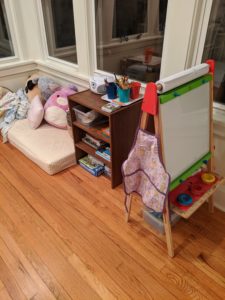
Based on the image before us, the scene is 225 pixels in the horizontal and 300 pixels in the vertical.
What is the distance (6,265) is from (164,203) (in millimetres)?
980

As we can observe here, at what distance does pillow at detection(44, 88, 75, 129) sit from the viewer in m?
2.32

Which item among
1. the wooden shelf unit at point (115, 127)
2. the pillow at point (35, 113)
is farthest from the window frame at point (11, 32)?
the wooden shelf unit at point (115, 127)

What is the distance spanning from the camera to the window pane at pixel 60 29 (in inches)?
92.9

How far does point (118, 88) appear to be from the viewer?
5.47 ft

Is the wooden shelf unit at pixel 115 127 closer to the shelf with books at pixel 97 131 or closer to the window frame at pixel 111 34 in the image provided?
the shelf with books at pixel 97 131

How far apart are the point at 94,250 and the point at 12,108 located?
1.94m

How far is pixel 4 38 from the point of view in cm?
283

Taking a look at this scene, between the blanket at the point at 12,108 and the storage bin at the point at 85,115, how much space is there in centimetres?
100

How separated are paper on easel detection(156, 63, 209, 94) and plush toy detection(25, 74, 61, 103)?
1721 mm

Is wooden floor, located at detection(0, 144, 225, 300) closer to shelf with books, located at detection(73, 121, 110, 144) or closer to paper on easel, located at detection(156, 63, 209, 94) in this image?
shelf with books, located at detection(73, 121, 110, 144)

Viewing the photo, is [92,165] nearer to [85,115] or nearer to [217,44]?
[85,115]

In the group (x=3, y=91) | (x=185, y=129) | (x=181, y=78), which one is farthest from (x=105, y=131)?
(x=3, y=91)

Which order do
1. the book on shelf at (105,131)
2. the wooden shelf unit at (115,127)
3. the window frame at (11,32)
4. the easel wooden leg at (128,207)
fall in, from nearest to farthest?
1. the easel wooden leg at (128,207)
2. the wooden shelf unit at (115,127)
3. the book on shelf at (105,131)
4. the window frame at (11,32)

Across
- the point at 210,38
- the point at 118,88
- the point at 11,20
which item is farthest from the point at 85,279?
the point at 11,20
